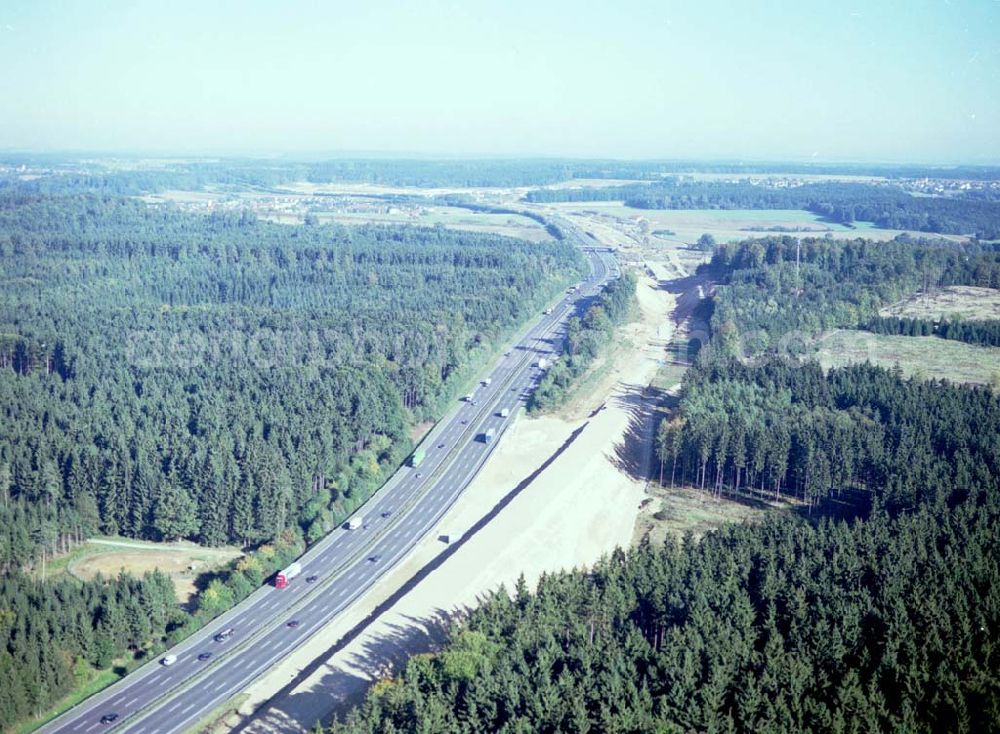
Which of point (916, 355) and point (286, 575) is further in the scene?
point (916, 355)

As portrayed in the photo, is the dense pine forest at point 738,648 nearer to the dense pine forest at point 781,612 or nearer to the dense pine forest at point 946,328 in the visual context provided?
the dense pine forest at point 781,612

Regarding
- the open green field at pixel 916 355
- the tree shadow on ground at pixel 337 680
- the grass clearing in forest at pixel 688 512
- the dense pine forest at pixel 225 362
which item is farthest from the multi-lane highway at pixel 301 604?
the open green field at pixel 916 355

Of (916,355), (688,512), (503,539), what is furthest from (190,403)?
(916,355)

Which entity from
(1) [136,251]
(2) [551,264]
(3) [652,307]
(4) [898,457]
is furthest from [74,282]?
(4) [898,457]

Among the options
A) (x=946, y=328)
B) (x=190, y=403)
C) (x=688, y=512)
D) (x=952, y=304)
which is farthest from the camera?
(x=952, y=304)

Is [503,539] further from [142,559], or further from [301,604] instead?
[142,559]

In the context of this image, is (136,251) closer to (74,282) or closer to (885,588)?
(74,282)

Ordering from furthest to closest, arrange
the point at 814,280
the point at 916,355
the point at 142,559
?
the point at 814,280 < the point at 916,355 < the point at 142,559
